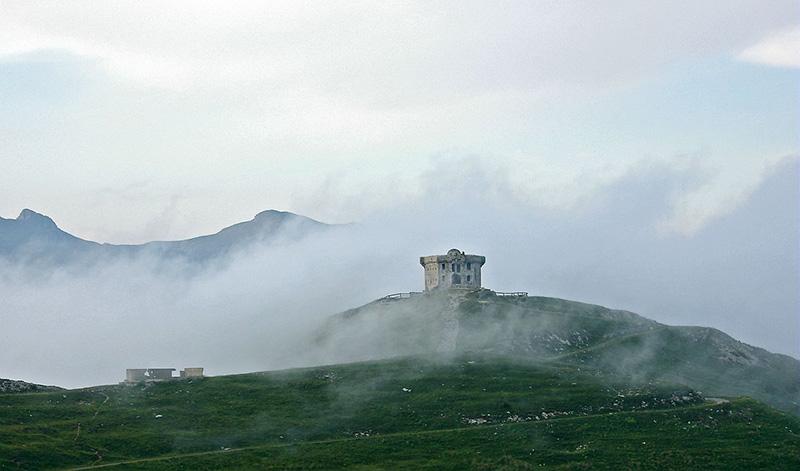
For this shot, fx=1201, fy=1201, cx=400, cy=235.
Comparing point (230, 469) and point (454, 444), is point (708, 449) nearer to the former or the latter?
point (454, 444)

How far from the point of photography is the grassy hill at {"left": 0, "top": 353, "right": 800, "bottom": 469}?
139375 mm

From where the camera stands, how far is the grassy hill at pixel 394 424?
13938 cm

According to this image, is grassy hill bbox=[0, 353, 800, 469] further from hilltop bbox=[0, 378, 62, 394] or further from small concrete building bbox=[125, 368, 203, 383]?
small concrete building bbox=[125, 368, 203, 383]

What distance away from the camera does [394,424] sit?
156 metres

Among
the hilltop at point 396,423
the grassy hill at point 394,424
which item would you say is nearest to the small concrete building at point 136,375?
the hilltop at point 396,423

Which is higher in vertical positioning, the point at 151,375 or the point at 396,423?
the point at 151,375

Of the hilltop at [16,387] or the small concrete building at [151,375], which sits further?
the small concrete building at [151,375]

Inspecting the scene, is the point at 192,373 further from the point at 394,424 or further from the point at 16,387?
the point at 394,424

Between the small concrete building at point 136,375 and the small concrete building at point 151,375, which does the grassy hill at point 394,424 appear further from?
the small concrete building at point 136,375

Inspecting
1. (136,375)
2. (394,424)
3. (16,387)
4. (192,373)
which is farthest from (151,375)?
(394,424)

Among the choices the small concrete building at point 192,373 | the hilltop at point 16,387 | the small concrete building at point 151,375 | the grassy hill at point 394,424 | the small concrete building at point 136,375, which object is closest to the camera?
the grassy hill at point 394,424

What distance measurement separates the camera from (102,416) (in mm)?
152125

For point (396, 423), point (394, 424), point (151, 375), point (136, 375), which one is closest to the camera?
point (394, 424)

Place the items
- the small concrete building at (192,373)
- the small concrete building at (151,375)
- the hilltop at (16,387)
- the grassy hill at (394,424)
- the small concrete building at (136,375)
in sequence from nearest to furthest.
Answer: the grassy hill at (394,424)
the hilltop at (16,387)
the small concrete building at (136,375)
the small concrete building at (151,375)
the small concrete building at (192,373)
